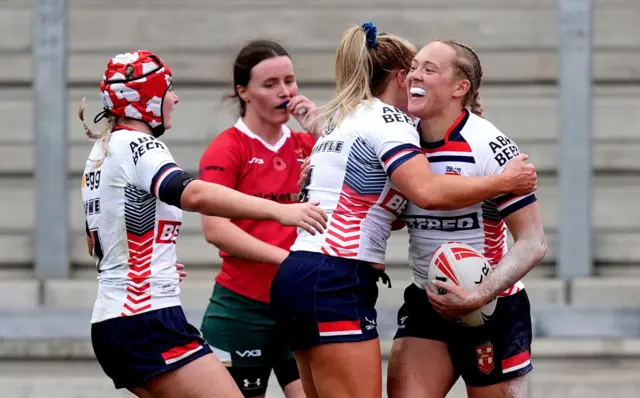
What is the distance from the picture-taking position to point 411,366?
14.4ft

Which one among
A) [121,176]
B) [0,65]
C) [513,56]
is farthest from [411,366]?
[0,65]

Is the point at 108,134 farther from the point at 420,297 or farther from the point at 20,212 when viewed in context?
the point at 20,212

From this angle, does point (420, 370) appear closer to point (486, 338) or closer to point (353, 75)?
point (486, 338)

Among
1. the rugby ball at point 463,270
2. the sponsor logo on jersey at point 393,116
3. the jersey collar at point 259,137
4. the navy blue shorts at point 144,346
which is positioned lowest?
the navy blue shorts at point 144,346

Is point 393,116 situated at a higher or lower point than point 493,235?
higher

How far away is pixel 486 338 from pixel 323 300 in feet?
2.22

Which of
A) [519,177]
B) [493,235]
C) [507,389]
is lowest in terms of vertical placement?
[507,389]

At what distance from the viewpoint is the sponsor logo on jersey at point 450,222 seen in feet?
14.3

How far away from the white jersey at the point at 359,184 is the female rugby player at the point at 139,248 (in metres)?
0.53

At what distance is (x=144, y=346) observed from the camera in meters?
4.14

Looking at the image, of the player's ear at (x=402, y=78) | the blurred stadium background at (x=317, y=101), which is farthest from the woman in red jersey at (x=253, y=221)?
the blurred stadium background at (x=317, y=101)

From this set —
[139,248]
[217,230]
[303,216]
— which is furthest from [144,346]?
[217,230]

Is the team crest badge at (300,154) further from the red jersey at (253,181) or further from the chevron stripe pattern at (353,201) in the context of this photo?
the chevron stripe pattern at (353,201)

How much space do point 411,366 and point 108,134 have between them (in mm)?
1407
